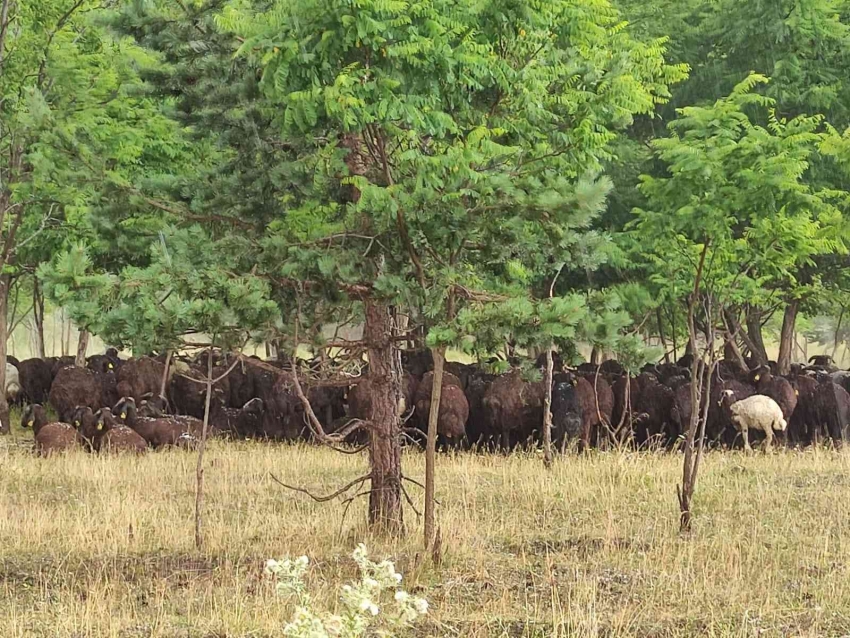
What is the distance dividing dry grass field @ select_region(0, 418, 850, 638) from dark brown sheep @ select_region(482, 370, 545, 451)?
2.28 meters

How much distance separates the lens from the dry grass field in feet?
21.9

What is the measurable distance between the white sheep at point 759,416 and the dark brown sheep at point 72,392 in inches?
436

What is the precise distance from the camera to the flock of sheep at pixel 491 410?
15375mm

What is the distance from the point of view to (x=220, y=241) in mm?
8578

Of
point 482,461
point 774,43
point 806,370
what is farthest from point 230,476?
point 806,370

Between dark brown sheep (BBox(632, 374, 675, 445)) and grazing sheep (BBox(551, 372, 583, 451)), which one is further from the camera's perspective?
dark brown sheep (BBox(632, 374, 675, 445))

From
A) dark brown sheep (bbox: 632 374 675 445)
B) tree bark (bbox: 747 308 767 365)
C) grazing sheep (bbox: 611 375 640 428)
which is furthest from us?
tree bark (bbox: 747 308 767 365)

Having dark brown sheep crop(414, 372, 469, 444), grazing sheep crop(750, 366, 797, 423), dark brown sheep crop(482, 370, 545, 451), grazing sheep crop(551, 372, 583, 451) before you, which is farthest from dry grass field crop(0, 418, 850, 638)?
grazing sheep crop(750, 366, 797, 423)

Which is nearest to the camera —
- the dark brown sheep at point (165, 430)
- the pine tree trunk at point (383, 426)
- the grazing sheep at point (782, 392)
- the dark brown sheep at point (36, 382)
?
the pine tree trunk at point (383, 426)

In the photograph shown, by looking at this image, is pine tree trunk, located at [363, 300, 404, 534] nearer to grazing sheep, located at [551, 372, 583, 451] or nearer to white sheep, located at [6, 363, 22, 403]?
grazing sheep, located at [551, 372, 583, 451]

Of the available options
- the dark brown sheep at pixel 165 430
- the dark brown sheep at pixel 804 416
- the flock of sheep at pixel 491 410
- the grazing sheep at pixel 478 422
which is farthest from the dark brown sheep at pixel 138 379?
the dark brown sheep at pixel 804 416

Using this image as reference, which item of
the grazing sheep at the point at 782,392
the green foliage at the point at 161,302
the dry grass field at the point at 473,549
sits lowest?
the dry grass field at the point at 473,549

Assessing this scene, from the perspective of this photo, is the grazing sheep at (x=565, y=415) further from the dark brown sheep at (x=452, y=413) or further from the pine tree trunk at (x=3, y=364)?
the pine tree trunk at (x=3, y=364)

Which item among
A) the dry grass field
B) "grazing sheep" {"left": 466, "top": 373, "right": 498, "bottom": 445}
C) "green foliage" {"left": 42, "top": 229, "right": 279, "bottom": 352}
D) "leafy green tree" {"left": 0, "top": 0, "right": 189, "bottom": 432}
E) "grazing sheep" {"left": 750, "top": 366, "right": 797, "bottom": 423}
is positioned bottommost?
the dry grass field
